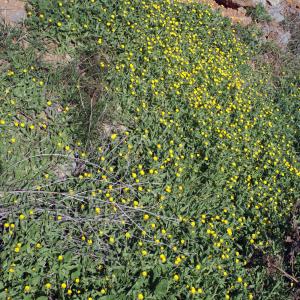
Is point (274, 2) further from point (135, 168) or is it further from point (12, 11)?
point (135, 168)

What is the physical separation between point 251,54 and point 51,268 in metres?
5.36

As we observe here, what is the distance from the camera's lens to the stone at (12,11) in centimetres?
412

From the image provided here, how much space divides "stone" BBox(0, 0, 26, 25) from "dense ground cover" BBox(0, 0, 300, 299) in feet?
0.43

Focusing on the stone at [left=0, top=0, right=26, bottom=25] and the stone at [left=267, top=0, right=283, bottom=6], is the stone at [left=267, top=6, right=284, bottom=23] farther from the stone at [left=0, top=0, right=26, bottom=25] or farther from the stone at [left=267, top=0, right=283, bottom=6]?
the stone at [left=0, top=0, right=26, bottom=25]

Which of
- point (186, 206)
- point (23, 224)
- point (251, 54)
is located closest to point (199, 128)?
point (186, 206)

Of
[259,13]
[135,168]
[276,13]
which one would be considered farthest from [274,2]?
[135,168]

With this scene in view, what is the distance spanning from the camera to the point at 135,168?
11.6 ft

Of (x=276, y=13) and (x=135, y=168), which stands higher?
(x=276, y=13)

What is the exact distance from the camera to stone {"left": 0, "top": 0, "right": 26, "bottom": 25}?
412cm

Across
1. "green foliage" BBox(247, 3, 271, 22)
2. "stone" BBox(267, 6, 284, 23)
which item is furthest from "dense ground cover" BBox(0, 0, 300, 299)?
"stone" BBox(267, 6, 284, 23)

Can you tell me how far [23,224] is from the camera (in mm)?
2705

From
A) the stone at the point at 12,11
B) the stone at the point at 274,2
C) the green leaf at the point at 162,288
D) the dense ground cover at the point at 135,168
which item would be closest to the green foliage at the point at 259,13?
the stone at the point at 274,2

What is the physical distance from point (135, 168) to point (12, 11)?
2419 millimetres

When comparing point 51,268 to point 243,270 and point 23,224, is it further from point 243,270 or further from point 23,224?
point 243,270
